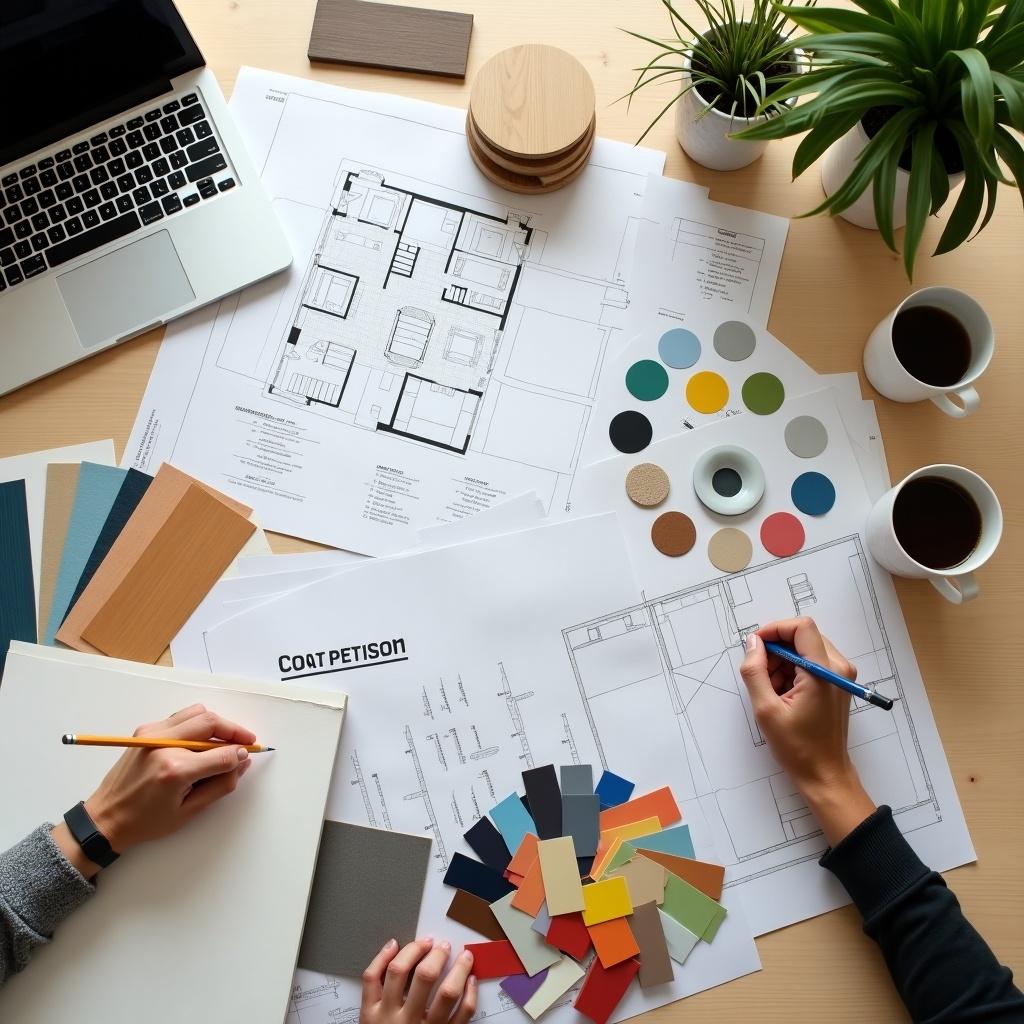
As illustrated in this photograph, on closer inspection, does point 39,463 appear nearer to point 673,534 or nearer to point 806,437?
point 673,534

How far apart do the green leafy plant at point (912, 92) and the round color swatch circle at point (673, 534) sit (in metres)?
0.36

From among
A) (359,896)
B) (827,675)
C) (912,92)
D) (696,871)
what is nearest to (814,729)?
(827,675)

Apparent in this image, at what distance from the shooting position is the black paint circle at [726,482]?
3.45 ft

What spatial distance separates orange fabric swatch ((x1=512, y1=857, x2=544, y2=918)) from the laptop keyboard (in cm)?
86

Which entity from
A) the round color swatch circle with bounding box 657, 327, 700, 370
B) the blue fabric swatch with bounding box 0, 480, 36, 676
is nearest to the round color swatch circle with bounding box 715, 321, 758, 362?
the round color swatch circle with bounding box 657, 327, 700, 370

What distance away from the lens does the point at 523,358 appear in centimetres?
107

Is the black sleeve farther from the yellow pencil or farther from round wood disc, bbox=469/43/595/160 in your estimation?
round wood disc, bbox=469/43/595/160

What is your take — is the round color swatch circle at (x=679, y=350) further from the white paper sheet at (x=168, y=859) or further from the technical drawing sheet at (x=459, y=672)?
the white paper sheet at (x=168, y=859)

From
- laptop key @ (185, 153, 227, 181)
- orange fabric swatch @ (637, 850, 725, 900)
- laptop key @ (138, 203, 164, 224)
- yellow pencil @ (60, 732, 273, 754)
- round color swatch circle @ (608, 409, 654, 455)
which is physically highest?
laptop key @ (185, 153, 227, 181)

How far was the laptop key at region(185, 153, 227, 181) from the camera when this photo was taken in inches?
41.6

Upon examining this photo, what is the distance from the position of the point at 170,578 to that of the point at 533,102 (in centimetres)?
69

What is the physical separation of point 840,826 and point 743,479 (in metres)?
0.40

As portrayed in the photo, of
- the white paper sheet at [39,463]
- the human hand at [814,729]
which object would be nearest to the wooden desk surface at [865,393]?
the white paper sheet at [39,463]

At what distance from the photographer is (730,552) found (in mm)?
1040
